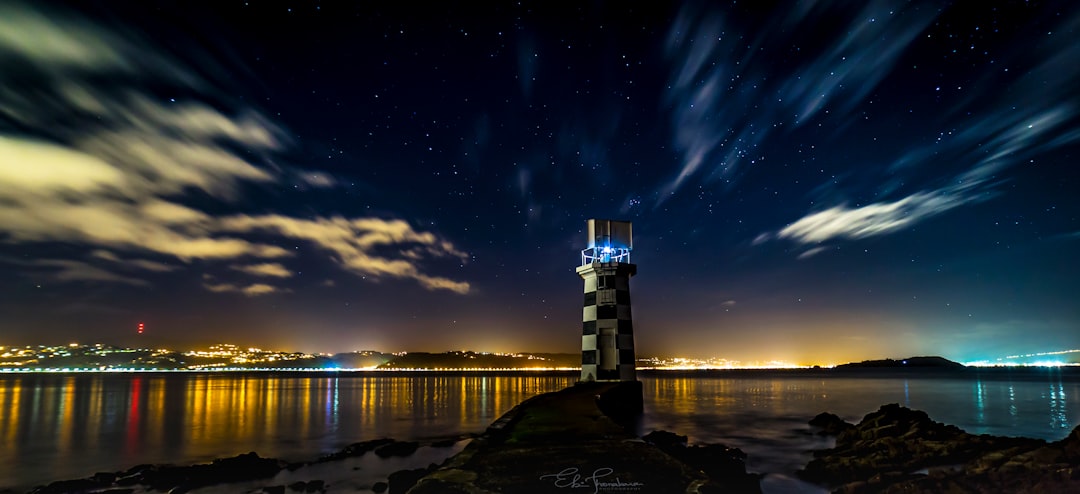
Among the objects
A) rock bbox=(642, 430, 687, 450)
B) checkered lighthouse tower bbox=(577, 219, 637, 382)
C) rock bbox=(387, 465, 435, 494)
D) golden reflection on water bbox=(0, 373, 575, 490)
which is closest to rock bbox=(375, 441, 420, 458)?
golden reflection on water bbox=(0, 373, 575, 490)

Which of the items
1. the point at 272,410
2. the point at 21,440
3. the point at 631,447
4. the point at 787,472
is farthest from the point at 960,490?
the point at 272,410

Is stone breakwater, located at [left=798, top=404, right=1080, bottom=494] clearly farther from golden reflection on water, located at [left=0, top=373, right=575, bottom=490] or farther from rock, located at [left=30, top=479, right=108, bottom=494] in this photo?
rock, located at [left=30, top=479, right=108, bottom=494]

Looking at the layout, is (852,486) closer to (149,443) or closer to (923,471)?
(923,471)

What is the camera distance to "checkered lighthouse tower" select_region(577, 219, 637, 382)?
21.0 metres

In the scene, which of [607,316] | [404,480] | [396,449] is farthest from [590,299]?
[404,480]

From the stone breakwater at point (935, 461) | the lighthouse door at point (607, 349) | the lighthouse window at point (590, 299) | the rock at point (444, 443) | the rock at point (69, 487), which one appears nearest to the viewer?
the stone breakwater at point (935, 461)

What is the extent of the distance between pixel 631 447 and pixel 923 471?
7737 millimetres

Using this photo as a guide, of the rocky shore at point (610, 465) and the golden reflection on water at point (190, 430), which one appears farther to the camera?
the golden reflection on water at point (190, 430)

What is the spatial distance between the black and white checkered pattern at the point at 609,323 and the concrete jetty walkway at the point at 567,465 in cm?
767

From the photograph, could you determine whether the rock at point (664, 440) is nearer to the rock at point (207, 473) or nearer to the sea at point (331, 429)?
the sea at point (331, 429)

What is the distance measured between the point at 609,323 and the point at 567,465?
42.1 ft

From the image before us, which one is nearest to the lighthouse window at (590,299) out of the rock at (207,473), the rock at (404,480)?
the rock at (404,480)

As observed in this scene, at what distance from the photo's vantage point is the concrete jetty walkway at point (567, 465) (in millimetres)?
7312

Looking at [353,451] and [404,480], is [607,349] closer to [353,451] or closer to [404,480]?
[353,451]
